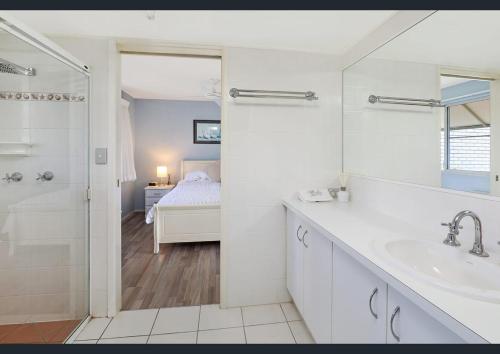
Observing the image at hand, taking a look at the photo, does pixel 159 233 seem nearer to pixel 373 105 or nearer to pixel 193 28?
pixel 193 28

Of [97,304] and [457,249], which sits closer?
[457,249]

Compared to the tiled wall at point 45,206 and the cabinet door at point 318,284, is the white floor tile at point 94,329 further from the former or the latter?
the cabinet door at point 318,284

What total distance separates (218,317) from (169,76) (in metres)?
3.19

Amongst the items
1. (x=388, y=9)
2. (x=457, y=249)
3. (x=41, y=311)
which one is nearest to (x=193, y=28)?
(x=388, y=9)

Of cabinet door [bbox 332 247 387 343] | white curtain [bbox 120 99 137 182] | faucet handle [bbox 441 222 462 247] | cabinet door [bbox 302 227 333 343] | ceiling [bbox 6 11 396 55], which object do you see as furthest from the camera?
white curtain [bbox 120 99 137 182]

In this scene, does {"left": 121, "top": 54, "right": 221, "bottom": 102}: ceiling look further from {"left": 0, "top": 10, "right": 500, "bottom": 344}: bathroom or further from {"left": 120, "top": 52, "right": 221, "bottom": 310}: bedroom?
{"left": 0, "top": 10, "right": 500, "bottom": 344}: bathroom

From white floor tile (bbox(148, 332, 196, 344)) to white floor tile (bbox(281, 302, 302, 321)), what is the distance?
0.68 metres

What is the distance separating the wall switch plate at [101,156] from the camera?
5.91ft

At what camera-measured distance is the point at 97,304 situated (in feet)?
6.06

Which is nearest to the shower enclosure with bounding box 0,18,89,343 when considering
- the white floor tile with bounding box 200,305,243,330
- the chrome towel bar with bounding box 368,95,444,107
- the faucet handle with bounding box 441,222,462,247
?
the white floor tile with bounding box 200,305,243,330

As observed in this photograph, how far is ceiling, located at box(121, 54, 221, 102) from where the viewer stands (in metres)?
2.99

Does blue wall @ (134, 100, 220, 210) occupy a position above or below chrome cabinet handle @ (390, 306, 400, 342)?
above

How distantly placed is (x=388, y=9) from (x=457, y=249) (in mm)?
1321

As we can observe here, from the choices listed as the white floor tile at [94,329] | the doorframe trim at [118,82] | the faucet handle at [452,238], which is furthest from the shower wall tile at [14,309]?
the faucet handle at [452,238]
